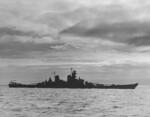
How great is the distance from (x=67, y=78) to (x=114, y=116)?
531ft

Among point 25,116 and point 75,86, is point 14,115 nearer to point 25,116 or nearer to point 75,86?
point 25,116

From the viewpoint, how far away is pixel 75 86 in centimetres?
19950

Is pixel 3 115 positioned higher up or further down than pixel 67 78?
further down

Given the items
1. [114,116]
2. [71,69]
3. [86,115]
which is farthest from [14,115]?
[71,69]

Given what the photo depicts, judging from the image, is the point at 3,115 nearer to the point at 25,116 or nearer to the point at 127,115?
the point at 25,116

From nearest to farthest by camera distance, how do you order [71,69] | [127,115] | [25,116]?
[25,116] → [127,115] → [71,69]

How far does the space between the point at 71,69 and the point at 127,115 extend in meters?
156

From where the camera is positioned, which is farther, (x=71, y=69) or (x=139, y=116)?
(x=71, y=69)

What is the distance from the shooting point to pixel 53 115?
35156 millimetres

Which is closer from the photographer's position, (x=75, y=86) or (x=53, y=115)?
(x=53, y=115)

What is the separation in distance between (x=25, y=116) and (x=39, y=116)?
60.5 inches

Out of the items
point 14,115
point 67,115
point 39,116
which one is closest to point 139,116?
point 67,115

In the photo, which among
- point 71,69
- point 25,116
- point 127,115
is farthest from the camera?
point 71,69

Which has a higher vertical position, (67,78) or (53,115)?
(67,78)
